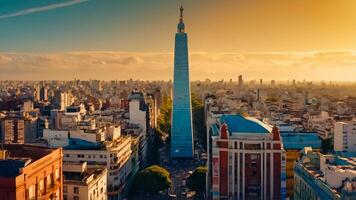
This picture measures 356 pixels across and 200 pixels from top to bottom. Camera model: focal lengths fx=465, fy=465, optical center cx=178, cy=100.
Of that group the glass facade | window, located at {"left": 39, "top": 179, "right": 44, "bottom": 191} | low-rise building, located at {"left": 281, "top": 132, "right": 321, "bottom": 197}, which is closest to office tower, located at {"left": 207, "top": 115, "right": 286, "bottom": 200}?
low-rise building, located at {"left": 281, "top": 132, "right": 321, "bottom": 197}

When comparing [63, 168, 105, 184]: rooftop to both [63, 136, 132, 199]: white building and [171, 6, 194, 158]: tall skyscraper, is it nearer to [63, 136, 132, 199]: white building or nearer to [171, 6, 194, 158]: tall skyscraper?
[63, 136, 132, 199]: white building

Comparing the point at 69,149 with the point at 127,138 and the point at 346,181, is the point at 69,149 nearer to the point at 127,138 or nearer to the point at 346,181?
the point at 127,138

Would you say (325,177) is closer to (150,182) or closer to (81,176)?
(81,176)

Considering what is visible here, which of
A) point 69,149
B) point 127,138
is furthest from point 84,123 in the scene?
point 69,149

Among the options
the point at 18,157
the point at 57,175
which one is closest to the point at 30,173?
the point at 57,175

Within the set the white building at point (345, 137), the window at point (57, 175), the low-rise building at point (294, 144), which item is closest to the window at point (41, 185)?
the window at point (57, 175)

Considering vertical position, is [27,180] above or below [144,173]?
above
